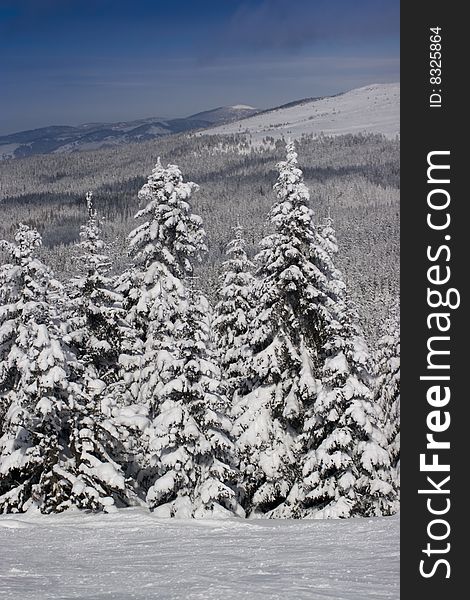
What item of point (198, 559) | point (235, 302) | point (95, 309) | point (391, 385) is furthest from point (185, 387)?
point (391, 385)

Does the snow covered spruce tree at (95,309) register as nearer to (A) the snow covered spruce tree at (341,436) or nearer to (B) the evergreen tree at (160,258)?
(B) the evergreen tree at (160,258)

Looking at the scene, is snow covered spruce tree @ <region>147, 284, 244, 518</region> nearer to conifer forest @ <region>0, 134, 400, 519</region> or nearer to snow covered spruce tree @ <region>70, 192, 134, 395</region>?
conifer forest @ <region>0, 134, 400, 519</region>

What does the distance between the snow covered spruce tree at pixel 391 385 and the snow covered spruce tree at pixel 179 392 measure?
1178cm

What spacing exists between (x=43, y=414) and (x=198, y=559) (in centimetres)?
787

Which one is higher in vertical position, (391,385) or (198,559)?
(391,385)

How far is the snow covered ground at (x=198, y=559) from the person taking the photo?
8.95 metres

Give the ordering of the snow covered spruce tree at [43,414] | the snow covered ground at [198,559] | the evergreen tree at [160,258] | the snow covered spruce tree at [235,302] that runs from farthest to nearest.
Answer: the snow covered spruce tree at [235,302] → the evergreen tree at [160,258] → the snow covered spruce tree at [43,414] → the snow covered ground at [198,559]

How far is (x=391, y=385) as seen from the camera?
31.5 meters

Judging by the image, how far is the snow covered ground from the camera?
895 cm

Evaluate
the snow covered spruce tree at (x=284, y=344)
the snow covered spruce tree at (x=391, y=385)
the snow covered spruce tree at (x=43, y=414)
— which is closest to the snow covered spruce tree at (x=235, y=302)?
the snow covered spruce tree at (x=284, y=344)

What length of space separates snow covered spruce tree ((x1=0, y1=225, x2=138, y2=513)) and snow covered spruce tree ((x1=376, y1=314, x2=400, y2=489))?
47.6 feet

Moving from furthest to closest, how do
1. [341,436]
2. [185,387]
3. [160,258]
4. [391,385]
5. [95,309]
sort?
[391,385]
[160,258]
[95,309]
[341,436]
[185,387]

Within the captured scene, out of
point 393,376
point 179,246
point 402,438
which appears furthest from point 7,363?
point 393,376

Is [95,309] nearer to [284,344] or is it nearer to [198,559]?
[284,344]
